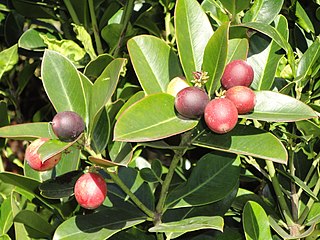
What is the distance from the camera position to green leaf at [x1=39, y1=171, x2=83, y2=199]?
3.78 ft

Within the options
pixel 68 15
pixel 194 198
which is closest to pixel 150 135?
pixel 194 198

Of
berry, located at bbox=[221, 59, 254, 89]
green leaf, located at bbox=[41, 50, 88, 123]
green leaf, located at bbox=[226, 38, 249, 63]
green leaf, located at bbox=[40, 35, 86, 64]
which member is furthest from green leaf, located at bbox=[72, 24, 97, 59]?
berry, located at bbox=[221, 59, 254, 89]

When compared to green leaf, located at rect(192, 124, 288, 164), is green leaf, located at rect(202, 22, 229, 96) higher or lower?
higher

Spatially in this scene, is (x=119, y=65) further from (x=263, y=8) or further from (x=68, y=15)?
(x=68, y=15)

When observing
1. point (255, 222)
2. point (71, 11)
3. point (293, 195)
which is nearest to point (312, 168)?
point (293, 195)

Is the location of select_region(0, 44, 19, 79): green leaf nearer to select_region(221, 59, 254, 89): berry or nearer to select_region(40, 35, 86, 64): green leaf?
select_region(40, 35, 86, 64): green leaf

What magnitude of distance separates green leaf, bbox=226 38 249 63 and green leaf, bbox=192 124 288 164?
141 millimetres

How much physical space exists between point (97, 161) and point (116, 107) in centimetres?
19

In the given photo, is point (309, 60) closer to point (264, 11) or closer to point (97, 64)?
point (264, 11)

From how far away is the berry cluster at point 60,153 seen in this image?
0.96 meters

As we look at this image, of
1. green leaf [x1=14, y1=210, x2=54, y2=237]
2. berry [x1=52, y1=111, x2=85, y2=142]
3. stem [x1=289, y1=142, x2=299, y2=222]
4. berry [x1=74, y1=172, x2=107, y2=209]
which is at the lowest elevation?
green leaf [x1=14, y1=210, x2=54, y2=237]

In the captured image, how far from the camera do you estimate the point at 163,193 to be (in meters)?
1.15

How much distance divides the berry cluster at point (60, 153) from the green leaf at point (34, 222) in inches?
11.8

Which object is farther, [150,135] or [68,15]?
[68,15]
